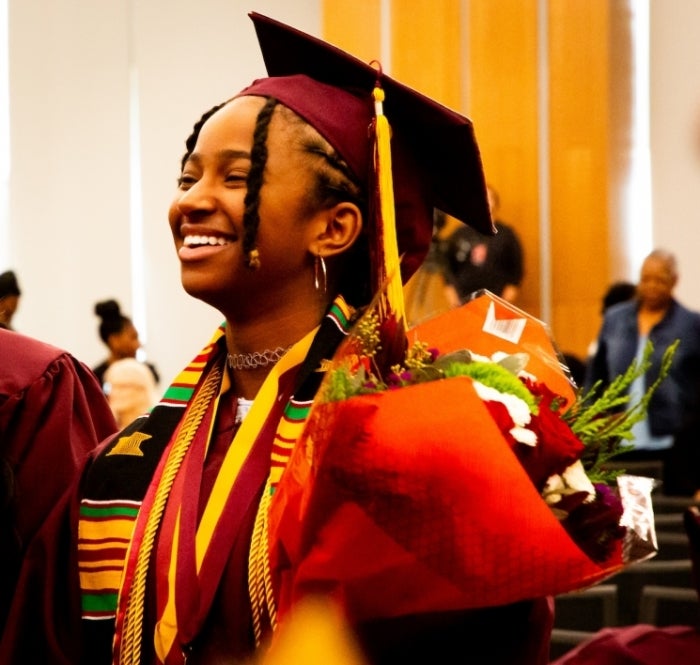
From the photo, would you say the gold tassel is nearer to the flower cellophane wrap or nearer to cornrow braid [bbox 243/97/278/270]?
cornrow braid [bbox 243/97/278/270]

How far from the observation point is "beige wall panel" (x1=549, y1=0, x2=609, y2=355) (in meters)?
9.77

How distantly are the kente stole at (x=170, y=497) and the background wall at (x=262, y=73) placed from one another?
24.9ft

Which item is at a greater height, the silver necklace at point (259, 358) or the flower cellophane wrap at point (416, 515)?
the silver necklace at point (259, 358)

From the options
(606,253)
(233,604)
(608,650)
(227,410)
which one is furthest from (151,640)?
(606,253)

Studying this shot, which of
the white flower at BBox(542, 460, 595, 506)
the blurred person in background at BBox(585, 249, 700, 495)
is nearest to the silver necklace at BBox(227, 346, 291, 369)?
the white flower at BBox(542, 460, 595, 506)

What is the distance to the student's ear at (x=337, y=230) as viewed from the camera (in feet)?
7.04

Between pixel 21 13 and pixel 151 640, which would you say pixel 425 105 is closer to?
pixel 151 640

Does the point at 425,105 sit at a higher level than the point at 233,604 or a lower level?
higher

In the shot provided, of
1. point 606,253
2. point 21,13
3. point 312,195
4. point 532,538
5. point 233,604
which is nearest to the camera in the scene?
point 532,538

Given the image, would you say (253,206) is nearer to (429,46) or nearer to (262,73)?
(429,46)

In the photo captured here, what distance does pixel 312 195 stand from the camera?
2.13 metres

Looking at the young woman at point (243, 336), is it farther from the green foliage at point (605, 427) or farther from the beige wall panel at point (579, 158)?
the beige wall panel at point (579, 158)

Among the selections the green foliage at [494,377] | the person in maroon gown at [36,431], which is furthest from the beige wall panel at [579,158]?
the green foliage at [494,377]

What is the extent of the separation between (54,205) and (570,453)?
32.8 ft
